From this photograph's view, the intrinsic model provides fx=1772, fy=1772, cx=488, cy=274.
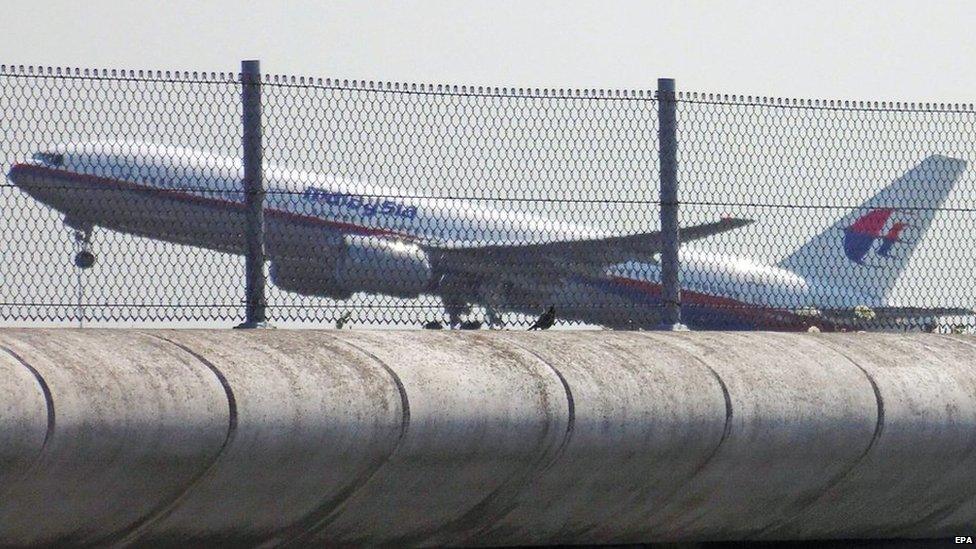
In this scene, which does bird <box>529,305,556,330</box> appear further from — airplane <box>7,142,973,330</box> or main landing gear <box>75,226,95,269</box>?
main landing gear <box>75,226,95,269</box>

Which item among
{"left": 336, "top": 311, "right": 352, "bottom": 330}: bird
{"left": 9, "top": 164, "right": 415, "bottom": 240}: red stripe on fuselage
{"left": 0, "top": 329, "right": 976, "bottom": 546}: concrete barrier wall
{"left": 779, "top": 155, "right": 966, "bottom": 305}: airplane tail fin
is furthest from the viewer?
{"left": 779, "top": 155, "right": 966, "bottom": 305}: airplane tail fin

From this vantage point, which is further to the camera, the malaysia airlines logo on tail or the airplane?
the malaysia airlines logo on tail

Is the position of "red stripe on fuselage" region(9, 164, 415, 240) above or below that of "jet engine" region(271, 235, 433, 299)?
above

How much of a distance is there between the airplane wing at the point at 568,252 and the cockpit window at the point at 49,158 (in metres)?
2.00

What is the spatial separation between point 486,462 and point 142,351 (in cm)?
147

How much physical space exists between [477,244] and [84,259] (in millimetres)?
2247

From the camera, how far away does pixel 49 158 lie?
7977 mm

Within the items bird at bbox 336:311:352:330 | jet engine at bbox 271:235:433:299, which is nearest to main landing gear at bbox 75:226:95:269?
jet engine at bbox 271:235:433:299

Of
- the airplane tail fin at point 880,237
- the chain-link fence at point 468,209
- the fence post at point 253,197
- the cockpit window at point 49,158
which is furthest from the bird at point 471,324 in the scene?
the cockpit window at point 49,158

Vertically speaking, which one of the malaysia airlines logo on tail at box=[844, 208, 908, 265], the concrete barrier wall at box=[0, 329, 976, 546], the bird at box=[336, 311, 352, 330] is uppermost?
the malaysia airlines logo on tail at box=[844, 208, 908, 265]

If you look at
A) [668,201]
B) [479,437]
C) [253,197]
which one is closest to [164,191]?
[253,197]

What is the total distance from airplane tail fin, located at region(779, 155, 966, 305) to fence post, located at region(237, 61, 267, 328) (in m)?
3.04

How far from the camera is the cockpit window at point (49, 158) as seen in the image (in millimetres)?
7729

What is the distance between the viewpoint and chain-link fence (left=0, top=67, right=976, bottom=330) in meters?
7.93
